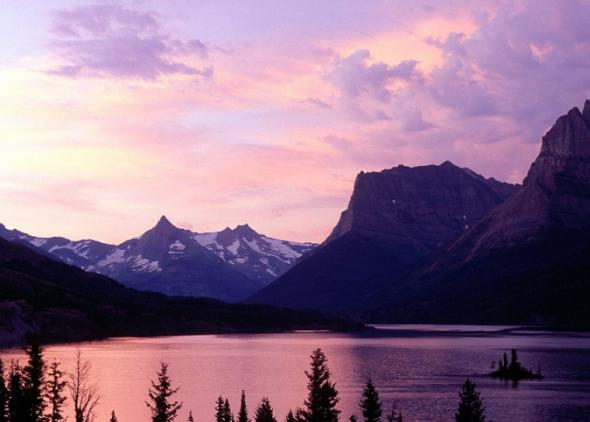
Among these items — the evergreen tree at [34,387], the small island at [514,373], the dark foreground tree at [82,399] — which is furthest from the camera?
the small island at [514,373]

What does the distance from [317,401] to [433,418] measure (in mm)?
→ 65439

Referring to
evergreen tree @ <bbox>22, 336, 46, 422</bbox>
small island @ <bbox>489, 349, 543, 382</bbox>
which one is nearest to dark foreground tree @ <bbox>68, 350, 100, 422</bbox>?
evergreen tree @ <bbox>22, 336, 46, 422</bbox>

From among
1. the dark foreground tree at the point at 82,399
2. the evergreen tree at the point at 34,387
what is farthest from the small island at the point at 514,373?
the evergreen tree at the point at 34,387

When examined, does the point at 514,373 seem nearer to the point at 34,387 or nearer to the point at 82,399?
the point at 34,387

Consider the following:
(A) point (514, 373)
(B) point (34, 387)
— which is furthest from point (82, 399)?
(A) point (514, 373)

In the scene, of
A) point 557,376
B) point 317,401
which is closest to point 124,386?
point 557,376

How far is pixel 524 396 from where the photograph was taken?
164 meters

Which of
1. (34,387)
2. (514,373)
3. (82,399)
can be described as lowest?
(514,373)

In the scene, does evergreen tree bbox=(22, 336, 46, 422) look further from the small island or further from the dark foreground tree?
the small island

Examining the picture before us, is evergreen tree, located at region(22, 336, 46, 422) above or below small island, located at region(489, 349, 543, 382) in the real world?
above

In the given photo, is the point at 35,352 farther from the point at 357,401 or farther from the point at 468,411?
the point at 357,401

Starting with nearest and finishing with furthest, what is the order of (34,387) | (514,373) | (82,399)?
(82,399) < (34,387) < (514,373)

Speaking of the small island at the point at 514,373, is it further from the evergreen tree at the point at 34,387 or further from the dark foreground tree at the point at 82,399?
the evergreen tree at the point at 34,387

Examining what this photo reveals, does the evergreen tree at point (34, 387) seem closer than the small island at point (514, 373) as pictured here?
Yes
